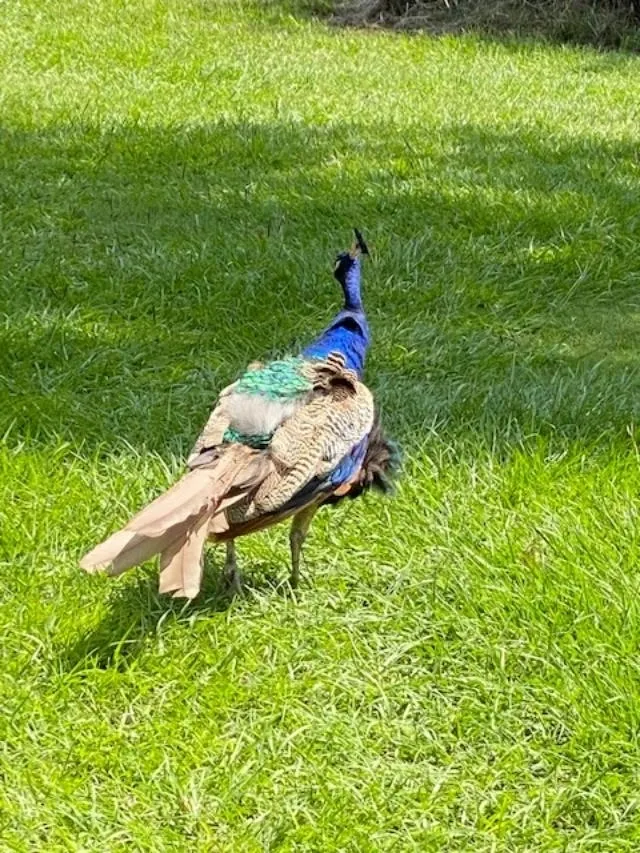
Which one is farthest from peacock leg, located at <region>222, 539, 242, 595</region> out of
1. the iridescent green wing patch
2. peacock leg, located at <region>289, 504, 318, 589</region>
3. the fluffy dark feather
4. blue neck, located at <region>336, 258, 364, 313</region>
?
blue neck, located at <region>336, 258, 364, 313</region>

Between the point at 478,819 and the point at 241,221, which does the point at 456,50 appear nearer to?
the point at 241,221

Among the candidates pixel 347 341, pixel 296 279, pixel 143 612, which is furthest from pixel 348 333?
pixel 296 279

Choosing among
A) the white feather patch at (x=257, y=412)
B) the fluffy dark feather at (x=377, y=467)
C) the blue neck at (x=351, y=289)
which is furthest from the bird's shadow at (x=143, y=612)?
the blue neck at (x=351, y=289)

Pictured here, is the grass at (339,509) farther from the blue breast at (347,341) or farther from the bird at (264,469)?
the blue breast at (347,341)

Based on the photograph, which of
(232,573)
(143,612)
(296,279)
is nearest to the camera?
(143,612)

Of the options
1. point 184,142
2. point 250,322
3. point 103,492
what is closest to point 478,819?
point 103,492

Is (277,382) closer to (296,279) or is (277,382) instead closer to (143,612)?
(143,612)

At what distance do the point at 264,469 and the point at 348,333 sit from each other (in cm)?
77

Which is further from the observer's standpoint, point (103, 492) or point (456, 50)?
point (456, 50)

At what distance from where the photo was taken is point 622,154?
8117 mm

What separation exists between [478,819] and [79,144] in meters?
5.86

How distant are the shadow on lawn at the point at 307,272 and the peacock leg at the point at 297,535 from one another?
879 mm

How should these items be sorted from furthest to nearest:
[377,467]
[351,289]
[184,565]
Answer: [351,289]
[377,467]
[184,565]

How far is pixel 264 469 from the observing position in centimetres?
322
